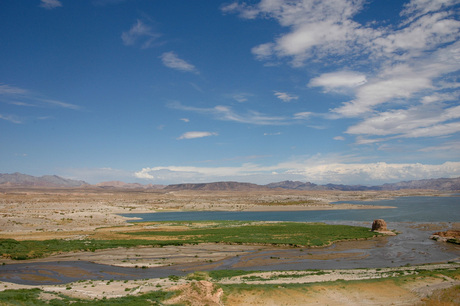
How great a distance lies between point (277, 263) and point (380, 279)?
13.3 m

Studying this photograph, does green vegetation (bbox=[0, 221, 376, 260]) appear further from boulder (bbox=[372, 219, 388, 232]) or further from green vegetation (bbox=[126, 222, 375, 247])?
boulder (bbox=[372, 219, 388, 232])

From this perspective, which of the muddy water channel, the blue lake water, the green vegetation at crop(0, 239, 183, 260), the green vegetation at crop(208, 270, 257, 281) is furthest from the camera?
the blue lake water

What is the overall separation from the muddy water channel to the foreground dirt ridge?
14.3 ft

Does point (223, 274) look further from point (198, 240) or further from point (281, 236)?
point (281, 236)

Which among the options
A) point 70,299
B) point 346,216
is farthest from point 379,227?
point 70,299

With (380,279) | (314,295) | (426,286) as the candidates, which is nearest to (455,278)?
(426,286)

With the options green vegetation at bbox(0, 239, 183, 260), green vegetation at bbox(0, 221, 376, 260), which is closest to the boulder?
green vegetation at bbox(0, 221, 376, 260)

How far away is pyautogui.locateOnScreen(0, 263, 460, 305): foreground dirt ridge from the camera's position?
72.7 ft

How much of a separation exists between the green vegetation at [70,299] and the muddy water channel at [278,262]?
7.98 metres

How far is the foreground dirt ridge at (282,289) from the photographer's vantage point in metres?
22.2

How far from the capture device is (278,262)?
3791 cm

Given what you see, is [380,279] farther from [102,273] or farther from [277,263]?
[102,273]

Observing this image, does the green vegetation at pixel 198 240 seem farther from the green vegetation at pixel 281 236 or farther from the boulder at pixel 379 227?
the boulder at pixel 379 227

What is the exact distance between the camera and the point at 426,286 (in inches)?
1005
